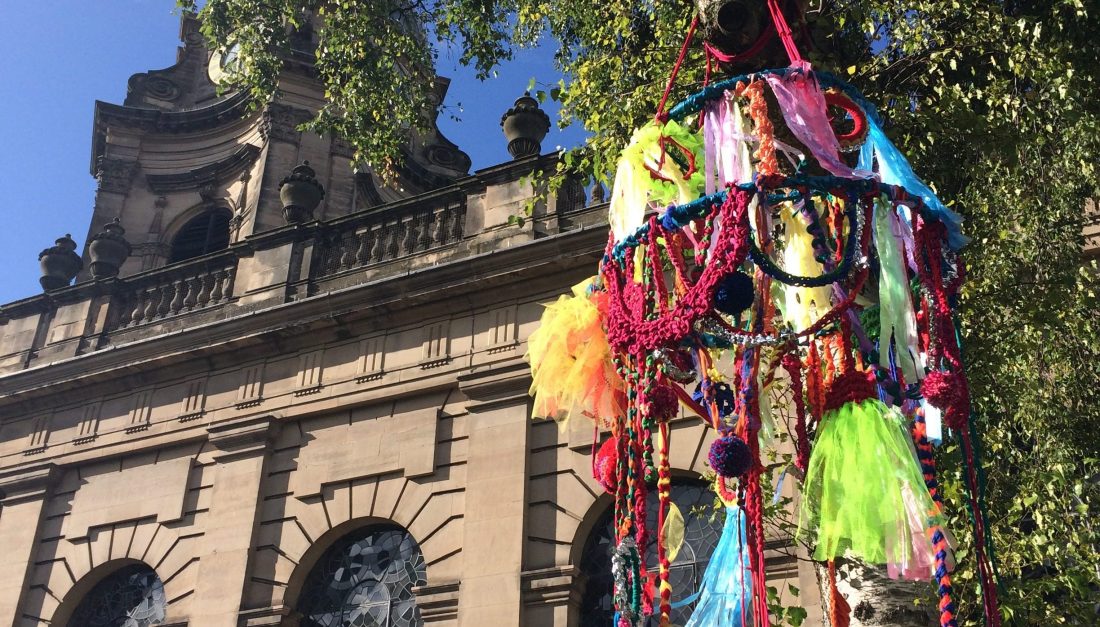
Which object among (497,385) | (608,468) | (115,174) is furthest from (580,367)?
(115,174)

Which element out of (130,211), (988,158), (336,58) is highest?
(130,211)

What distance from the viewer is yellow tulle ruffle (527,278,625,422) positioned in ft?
19.5

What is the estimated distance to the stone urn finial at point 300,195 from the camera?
16.0 metres

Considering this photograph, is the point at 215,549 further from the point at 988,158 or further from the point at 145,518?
the point at 988,158

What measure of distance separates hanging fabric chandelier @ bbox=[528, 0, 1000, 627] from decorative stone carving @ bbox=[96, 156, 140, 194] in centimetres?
1655

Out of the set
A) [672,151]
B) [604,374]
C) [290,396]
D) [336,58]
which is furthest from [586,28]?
[290,396]

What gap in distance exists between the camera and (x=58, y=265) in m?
17.9

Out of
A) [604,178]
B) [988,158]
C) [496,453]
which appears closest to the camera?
[988,158]

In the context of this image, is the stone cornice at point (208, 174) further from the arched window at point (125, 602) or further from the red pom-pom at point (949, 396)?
the red pom-pom at point (949, 396)

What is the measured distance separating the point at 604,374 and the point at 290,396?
856 cm

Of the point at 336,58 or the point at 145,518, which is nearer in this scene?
the point at 336,58

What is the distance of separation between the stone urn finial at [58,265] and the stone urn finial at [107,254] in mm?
755

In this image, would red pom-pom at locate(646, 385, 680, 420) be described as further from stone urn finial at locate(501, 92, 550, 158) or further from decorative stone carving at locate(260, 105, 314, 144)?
decorative stone carving at locate(260, 105, 314, 144)

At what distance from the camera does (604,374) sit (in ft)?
19.5
